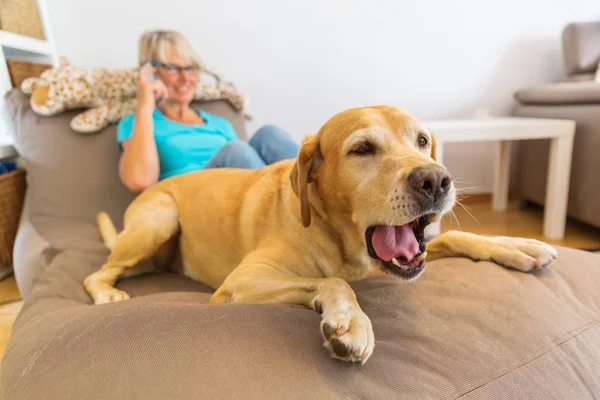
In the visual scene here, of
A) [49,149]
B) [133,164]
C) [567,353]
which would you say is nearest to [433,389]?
[567,353]

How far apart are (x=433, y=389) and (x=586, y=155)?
258 cm

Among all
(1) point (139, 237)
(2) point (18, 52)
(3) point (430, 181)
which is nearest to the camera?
(3) point (430, 181)

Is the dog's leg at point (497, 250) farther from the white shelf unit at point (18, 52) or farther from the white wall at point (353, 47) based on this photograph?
the white shelf unit at point (18, 52)

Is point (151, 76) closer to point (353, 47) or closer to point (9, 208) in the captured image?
point (9, 208)

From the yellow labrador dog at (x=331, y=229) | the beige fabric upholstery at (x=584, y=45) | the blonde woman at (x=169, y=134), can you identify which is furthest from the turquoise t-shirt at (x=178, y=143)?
the beige fabric upholstery at (x=584, y=45)

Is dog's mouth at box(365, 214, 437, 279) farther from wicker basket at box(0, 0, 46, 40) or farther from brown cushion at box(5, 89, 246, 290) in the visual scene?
wicker basket at box(0, 0, 46, 40)

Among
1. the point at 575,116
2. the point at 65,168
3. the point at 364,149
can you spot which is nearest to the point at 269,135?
the point at 65,168

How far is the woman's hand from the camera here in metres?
2.07

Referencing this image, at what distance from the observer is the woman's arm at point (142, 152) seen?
2.00m

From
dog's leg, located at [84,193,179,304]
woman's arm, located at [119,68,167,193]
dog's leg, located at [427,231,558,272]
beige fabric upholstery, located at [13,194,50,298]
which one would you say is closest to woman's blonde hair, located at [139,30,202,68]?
woman's arm, located at [119,68,167,193]

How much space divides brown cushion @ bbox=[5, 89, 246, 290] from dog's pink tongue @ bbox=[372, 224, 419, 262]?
168cm

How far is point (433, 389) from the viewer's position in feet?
2.37

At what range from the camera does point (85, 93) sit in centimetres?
221

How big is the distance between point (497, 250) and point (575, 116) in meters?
2.09
